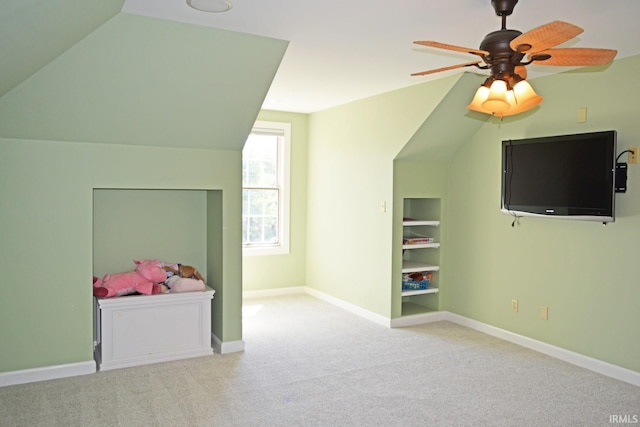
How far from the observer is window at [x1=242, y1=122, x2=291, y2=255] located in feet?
20.7

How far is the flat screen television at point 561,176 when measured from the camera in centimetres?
371

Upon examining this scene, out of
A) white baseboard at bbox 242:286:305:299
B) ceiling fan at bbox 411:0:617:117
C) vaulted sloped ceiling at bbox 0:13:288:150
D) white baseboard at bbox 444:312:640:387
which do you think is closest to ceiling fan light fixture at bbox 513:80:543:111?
ceiling fan at bbox 411:0:617:117

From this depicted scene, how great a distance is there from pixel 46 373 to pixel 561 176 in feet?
13.6

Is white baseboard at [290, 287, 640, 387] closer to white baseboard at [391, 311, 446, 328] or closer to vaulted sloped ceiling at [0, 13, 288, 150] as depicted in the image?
white baseboard at [391, 311, 446, 328]

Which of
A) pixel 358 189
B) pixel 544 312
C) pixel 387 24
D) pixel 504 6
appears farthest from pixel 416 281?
pixel 504 6

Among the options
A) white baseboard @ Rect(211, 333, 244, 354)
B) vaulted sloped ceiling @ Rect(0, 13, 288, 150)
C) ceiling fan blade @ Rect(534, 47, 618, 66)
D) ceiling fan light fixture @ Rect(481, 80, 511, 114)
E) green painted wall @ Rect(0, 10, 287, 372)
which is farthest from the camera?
white baseboard @ Rect(211, 333, 244, 354)

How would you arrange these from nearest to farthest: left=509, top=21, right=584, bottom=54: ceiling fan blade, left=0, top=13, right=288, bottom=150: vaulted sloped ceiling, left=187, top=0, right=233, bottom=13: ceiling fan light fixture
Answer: left=509, top=21, right=584, bottom=54: ceiling fan blade
left=187, top=0, right=233, bottom=13: ceiling fan light fixture
left=0, top=13, right=288, bottom=150: vaulted sloped ceiling

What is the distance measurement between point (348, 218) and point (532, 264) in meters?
2.09

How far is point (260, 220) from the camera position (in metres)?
6.43

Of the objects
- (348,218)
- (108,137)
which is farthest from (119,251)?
(348,218)

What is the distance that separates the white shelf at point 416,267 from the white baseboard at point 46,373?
304cm

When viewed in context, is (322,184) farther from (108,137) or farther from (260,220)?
(108,137)

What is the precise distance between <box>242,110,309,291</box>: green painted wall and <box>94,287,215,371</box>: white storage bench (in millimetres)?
2149

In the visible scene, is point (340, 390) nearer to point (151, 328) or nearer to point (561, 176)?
point (151, 328)
